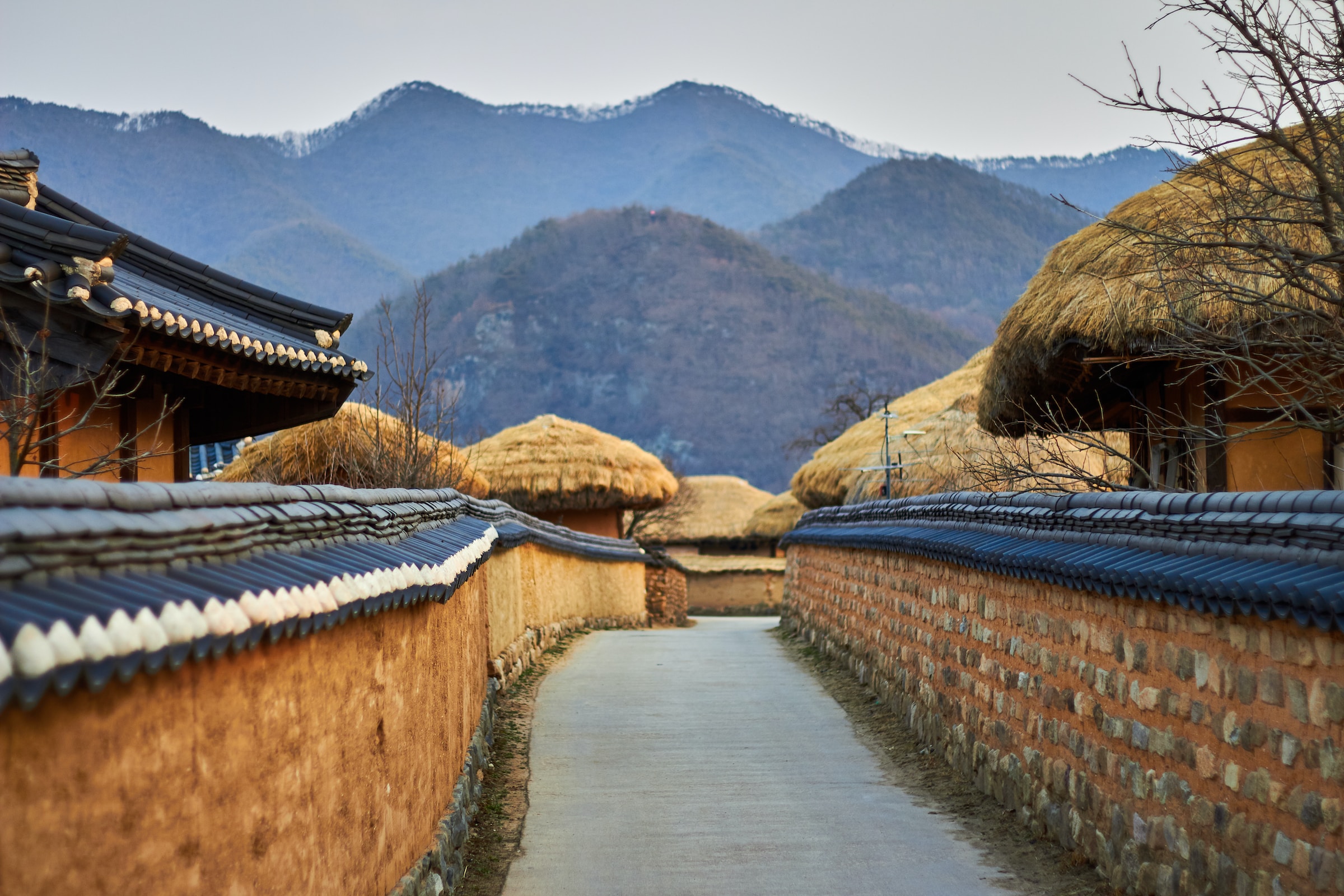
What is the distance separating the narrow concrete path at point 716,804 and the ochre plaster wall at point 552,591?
0.87 m

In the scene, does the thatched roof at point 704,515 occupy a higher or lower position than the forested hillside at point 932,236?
lower

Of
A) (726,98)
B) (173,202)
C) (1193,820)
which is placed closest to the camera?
(1193,820)

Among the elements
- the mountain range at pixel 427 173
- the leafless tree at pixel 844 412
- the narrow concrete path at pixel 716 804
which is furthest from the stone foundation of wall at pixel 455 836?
the mountain range at pixel 427 173

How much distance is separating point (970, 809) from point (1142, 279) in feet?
13.7

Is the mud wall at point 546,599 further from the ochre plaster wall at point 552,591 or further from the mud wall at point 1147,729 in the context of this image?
the mud wall at point 1147,729

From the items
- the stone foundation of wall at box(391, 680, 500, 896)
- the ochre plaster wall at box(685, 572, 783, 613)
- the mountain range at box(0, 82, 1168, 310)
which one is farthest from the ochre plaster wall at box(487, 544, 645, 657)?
the mountain range at box(0, 82, 1168, 310)

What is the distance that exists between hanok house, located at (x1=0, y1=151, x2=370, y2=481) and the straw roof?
18.5 ft

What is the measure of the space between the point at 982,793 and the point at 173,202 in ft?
429

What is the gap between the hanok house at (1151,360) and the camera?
8.12 meters

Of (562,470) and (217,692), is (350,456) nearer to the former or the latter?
(217,692)

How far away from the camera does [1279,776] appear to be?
3.83 metres

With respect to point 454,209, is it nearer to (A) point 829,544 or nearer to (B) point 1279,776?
(A) point 829,544

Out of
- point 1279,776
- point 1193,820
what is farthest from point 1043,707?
point 1279,776

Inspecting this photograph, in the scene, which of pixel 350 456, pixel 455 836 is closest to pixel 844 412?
pixel 350 456
